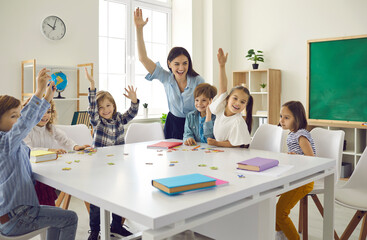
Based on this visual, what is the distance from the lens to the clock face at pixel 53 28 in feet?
14.2

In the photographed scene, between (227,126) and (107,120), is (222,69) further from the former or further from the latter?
(107,120)

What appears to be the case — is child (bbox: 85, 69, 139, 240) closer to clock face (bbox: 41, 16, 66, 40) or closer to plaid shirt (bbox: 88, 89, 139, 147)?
plaid shirt (bbox: 88, 89, 139, 147)

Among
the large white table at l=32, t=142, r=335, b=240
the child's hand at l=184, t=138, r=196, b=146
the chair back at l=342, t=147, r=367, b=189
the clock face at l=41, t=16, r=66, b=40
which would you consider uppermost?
the clock face at l=41, t=16, r=66, b=40

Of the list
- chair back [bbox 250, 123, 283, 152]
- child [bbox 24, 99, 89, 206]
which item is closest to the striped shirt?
chair back [bbox 250, 123, 283, 152]

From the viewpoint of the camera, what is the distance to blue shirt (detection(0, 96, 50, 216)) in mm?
1549

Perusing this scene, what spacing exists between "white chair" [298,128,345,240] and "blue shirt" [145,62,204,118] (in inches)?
37.6

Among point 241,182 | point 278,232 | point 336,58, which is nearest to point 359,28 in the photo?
point 336,58

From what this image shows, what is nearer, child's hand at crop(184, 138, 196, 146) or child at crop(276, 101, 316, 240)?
child at crop(276, 101, 316, 240)

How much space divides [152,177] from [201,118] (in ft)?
3.85

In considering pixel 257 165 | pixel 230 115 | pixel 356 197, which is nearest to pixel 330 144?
pixel 356 197

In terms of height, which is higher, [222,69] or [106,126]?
[222,69]

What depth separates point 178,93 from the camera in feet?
9.39

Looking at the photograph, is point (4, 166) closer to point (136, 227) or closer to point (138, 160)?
→ point (138, 160)


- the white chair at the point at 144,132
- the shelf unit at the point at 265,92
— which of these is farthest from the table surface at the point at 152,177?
the shelf unit at the point at 265,92
